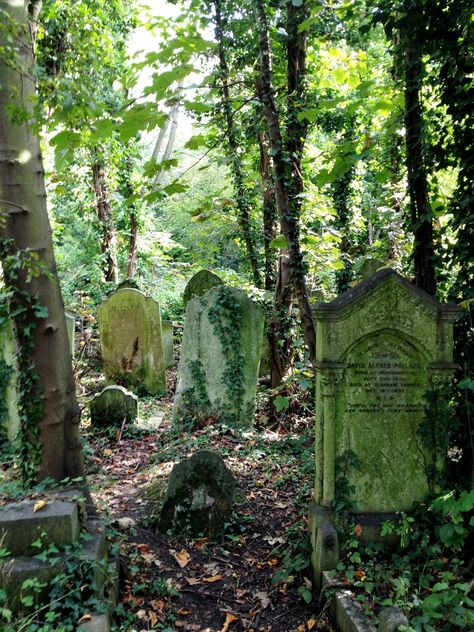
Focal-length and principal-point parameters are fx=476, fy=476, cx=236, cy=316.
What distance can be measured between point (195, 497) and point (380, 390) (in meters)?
1.90

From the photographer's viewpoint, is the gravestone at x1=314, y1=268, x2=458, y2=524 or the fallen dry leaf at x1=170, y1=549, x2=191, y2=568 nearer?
the gravestone at x1=314, y1=268, x2=458, y2=524

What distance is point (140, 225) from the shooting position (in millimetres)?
15844

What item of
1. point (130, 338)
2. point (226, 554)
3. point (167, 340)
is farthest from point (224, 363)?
point (167, 340)

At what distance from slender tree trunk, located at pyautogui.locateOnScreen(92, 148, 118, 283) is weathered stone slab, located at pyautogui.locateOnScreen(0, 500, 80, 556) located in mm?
11407

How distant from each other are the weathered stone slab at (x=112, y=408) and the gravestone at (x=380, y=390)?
4.09m

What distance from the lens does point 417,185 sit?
4.36 m

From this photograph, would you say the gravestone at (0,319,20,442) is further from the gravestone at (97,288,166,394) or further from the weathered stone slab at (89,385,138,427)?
the gravestone at (97,288,166,394)

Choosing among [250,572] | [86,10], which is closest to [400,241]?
[250,572]

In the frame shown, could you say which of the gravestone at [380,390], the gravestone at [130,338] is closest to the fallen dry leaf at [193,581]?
the gravestone at [380,390]

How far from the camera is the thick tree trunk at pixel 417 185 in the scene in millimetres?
4266

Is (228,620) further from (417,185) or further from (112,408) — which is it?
(112,408)

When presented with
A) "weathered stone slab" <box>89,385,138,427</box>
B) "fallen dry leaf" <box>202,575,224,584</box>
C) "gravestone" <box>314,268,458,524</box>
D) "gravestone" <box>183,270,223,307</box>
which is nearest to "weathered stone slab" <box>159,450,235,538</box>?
"fallen dry leaf" <box>202,575,224,584</box>

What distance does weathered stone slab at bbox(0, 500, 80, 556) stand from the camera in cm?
278

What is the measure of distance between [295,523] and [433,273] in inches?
104
